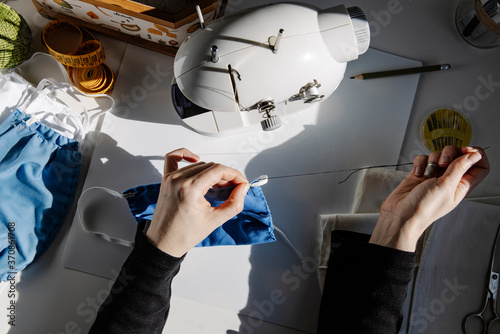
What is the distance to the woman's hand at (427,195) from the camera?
2.07ft

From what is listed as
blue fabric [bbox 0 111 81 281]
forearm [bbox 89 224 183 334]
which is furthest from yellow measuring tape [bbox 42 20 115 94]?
forearm [bbox 89 224 183 334]

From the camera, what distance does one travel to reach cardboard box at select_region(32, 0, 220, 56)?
669 mm

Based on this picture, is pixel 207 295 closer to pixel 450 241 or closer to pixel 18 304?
pixel 18 304

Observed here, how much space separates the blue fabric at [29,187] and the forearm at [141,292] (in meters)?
0.25

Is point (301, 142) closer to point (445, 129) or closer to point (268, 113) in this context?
A: point (268, 113)

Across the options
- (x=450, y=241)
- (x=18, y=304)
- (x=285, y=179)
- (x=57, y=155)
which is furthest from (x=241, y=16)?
(x=18, y=304)

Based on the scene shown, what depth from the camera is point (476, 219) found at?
73 centimetres

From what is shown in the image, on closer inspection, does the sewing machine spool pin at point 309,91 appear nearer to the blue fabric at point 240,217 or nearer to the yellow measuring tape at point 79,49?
the blue fabric at point 240,217

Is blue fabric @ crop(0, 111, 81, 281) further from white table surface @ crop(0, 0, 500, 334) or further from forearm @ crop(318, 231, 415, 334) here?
forearm @ crop(318, 231, 415, 334)

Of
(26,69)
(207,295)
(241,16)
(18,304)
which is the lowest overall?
(18,304)

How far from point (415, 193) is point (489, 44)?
0.47 metres

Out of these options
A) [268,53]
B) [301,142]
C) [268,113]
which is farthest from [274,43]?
[301,142]

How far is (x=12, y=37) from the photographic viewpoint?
0.76 m

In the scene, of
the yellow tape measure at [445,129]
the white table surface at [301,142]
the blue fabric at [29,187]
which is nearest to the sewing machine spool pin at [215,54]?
the white table surface at [301,142]
